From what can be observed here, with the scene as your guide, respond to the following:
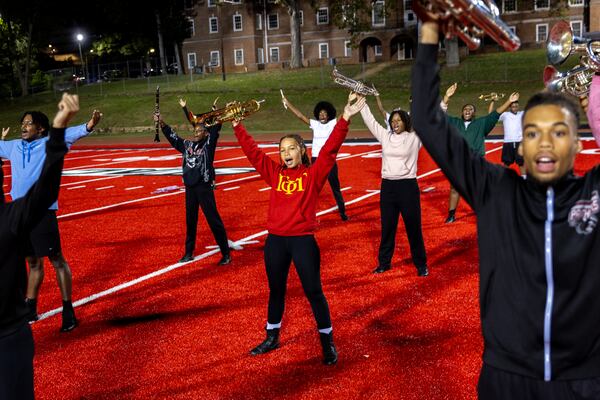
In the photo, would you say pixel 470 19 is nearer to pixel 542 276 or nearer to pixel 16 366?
pixel 542 276

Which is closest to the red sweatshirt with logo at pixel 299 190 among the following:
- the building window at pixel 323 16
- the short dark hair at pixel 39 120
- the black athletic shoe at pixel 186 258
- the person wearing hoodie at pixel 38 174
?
the person wearing hoodie at pixel 38 174

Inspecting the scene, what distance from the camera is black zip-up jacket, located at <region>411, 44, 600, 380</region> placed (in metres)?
2.42

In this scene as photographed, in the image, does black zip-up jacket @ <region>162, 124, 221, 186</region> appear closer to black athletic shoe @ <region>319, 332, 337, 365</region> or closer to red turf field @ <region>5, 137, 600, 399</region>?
red turf field @ <region>5, 137, 600, 399</region>

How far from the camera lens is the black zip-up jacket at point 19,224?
2742mm

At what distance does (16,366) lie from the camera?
2.89 metres

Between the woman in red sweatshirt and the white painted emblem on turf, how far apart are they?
2730 millimetres

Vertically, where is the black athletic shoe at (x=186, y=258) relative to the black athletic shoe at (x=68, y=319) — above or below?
below

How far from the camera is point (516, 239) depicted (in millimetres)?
2496

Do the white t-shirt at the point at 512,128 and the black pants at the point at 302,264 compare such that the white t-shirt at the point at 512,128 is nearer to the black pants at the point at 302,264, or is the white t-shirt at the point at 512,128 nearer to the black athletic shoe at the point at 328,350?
the black pants at the point at 302,264

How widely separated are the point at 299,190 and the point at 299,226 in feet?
0.98

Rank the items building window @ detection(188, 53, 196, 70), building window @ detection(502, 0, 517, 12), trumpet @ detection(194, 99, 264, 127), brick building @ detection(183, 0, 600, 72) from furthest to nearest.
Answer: building window @ detection(188, 53, 196, 70), brick building @ detection(183, 0, 600, 72), building window @ detection(502, 0, 517, 12), trumpet @ detection(194, 99, 264, 127)

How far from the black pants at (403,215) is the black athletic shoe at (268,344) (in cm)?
265

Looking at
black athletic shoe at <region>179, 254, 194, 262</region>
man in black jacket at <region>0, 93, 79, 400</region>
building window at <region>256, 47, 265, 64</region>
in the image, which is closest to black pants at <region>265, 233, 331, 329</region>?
man in black jacket at <region>0, 93, 79, 400</region>

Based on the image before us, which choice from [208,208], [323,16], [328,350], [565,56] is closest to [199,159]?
[208,208]
